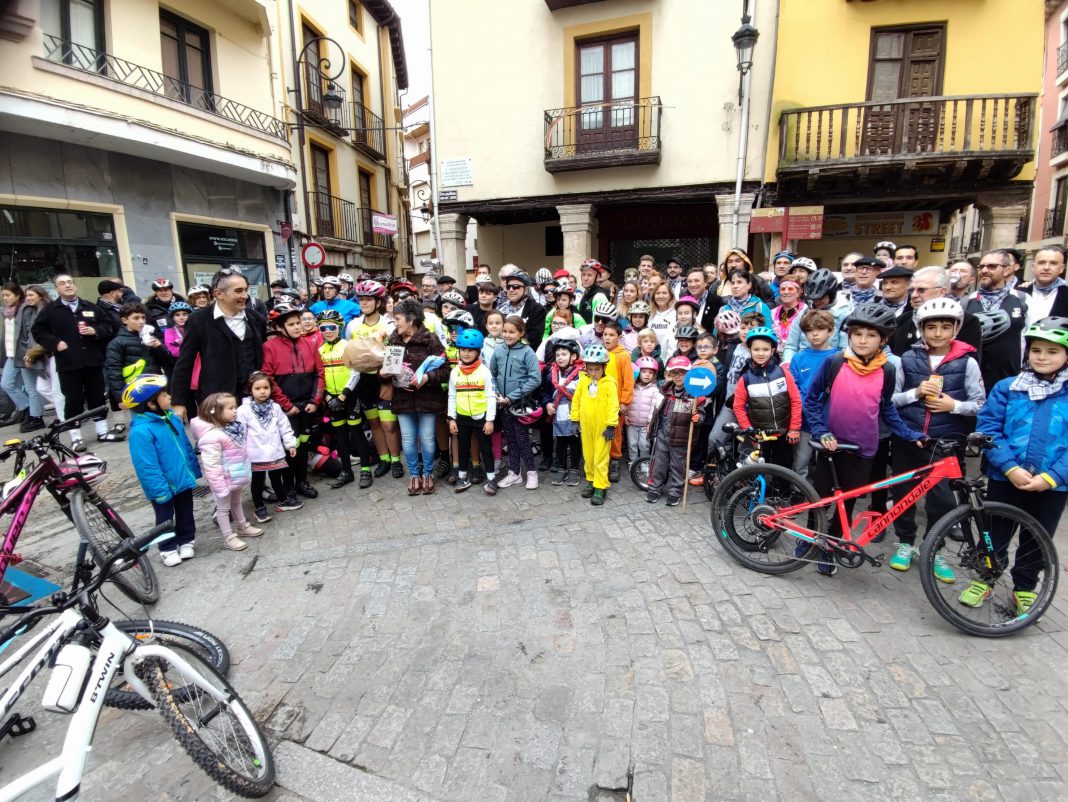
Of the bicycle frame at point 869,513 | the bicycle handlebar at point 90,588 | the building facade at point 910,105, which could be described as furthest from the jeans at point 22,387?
the building facade at point 910,105

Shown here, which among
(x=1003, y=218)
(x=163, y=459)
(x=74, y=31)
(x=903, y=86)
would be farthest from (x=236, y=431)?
(x=1003, y=218)

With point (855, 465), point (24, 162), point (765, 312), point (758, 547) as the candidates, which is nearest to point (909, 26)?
point (765, 312)

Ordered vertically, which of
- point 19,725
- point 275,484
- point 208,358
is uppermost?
point 208,358

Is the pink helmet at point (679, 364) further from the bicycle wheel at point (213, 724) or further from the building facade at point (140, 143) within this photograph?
the building facade at point (140, 143)

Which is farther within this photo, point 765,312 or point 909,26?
point 909,26

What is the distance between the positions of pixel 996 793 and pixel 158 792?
3478 millimetres

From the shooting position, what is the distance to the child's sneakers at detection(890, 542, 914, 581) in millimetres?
3844

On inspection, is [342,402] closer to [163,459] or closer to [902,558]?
[163,459]

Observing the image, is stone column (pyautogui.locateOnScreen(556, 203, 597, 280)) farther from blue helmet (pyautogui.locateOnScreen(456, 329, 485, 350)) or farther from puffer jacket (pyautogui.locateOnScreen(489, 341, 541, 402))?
blue helmet (pyautogui.locateOnScreen(456, 329, 485, 350))

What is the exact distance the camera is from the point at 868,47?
426 inches

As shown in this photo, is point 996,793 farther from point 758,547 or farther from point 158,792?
point 158,792

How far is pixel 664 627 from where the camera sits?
A: 326cm

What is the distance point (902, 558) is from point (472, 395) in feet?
12.2

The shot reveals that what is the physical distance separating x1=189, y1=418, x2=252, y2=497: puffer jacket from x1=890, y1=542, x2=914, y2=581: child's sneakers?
5.01m
